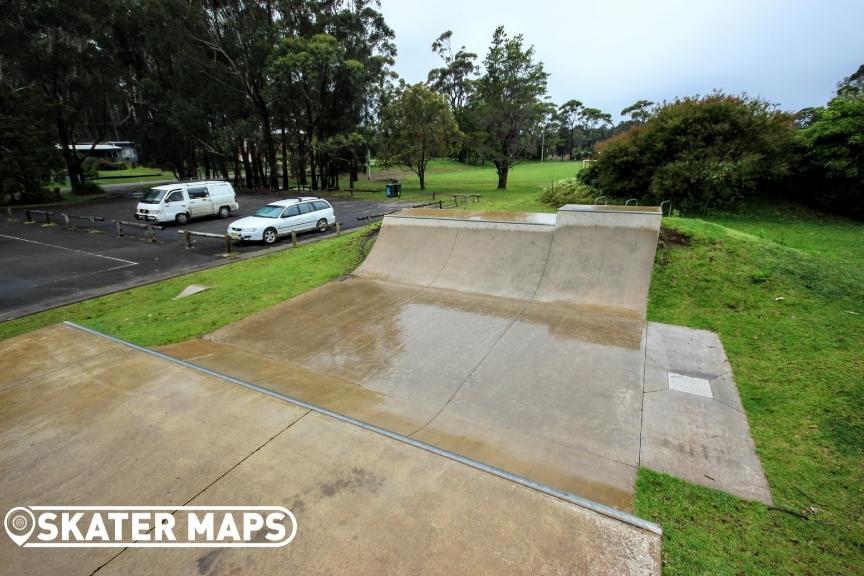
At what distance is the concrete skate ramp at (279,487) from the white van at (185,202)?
15.8 metres

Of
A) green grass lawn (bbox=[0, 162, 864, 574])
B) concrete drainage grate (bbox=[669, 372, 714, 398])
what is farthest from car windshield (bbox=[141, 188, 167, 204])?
concrete drainage grate (bbox=[669, 372, 714, 398])

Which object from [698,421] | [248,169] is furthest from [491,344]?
[248,169]

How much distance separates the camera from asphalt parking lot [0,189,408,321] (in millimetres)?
9750

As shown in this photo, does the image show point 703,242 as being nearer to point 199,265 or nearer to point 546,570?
point 546,570

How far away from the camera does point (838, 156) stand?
11789mm

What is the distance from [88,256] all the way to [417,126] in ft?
63.8

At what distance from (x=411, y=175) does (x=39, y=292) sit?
3739cm

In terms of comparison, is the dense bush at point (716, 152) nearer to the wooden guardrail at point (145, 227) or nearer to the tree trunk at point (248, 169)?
the wooden guardrail at point (145, 227)

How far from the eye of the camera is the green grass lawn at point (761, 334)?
294cm

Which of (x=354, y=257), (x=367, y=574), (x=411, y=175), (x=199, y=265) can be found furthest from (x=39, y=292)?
(x=411, y=175)

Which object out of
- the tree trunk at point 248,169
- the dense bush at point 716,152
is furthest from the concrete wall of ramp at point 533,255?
the tree trunk at point 248,169

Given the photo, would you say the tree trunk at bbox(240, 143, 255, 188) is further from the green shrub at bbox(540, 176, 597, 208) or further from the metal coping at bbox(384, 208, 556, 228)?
the metal coping at bbox(384, 208, 556, 228)

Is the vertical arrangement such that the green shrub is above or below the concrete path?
above

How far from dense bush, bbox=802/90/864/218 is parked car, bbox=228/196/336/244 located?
17.0 meters
